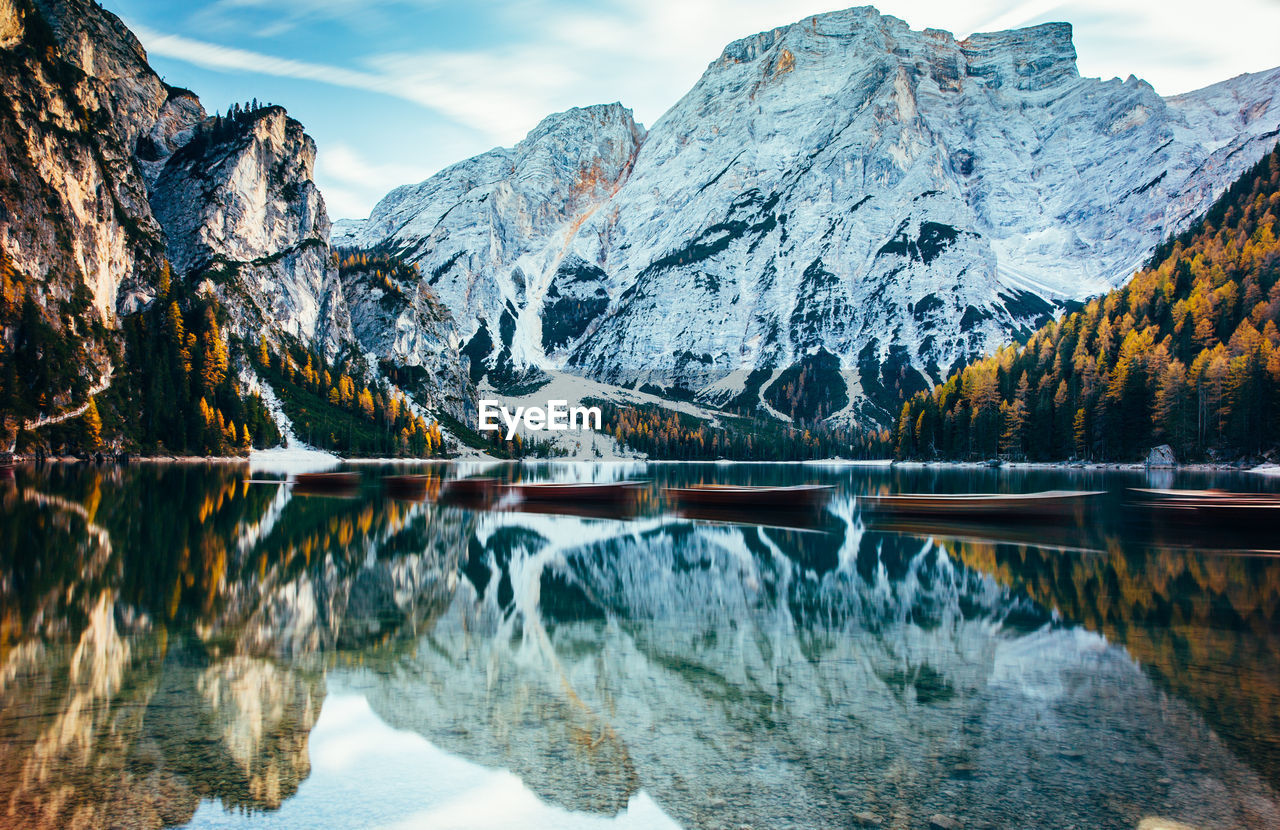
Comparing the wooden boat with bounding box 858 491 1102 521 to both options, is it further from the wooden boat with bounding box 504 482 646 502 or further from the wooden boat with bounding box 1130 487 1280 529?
the wooden boat with bounding box 504 482 646 502

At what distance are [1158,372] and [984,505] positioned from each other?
82452mm

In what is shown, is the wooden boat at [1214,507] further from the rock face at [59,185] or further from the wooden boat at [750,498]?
the rock face at [59,185]

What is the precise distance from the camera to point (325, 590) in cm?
2225

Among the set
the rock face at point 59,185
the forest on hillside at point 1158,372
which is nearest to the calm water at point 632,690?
the forest on hillside at point 1158,372

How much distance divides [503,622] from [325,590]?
22.8 ft

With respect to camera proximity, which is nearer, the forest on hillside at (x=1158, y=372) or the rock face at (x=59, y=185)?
the forest on hillside at (x=1158, y=372)

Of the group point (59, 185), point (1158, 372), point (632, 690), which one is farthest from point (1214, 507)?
point (59, 185)

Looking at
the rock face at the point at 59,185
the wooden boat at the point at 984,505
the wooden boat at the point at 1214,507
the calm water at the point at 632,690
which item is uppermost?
the rock face at the point at 59,185

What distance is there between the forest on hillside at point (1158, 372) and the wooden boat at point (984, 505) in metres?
55.6

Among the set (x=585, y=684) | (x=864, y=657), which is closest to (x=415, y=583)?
(x=585, y=684)

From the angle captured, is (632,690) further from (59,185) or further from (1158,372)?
(59,185)

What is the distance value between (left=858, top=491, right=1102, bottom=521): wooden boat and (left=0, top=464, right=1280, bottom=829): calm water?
56.8 feet

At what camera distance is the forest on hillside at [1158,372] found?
10250 cm

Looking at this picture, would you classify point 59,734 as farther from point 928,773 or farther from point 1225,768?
point 1225,768
